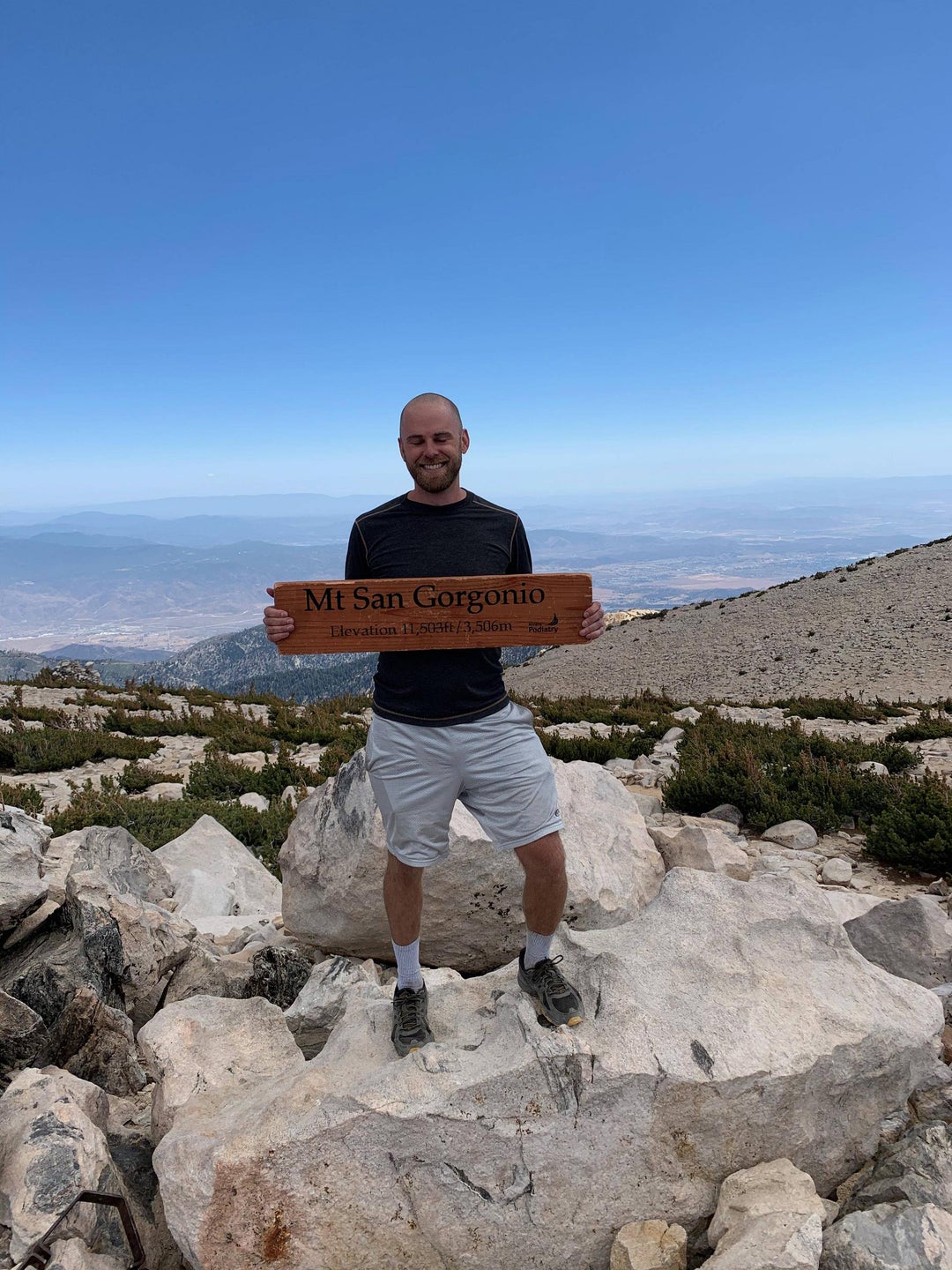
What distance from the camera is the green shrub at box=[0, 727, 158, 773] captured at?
34.4 ft

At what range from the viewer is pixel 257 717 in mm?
15906

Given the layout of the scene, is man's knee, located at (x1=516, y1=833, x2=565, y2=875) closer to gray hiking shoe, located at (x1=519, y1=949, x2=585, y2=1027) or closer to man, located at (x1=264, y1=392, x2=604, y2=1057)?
man, located at (x1=264, y1=392, x2=604, y2=1057)

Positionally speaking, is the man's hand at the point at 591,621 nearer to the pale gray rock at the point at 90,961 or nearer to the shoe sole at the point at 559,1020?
the shoe sole at the point at 559,1020

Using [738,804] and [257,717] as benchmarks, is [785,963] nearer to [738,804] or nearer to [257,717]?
[738,804]

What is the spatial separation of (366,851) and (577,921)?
1.37 meters

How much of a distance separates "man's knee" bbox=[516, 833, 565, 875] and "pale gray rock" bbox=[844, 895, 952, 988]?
224cm

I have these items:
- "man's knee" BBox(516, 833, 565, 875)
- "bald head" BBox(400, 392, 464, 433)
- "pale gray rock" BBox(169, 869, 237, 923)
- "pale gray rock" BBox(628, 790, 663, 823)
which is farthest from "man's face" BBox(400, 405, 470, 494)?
"pale gray rock" BBox(628, 790, 663, 823)

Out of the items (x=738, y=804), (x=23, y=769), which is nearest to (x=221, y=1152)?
(x=738, y=804)

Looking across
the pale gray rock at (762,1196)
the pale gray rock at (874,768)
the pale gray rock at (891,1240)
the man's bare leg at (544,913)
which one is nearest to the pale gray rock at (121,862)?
→ the man's bare leg at (544,913)

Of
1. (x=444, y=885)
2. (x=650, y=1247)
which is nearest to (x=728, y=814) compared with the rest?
(x=444, y=885)

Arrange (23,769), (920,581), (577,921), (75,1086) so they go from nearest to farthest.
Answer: (75,1086) < (577,921) < (23,769) < (920,581)

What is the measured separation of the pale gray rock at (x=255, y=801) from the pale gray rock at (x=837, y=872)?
607 centimetres

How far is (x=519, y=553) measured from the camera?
342 centimetres

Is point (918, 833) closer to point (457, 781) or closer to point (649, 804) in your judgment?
point (649, 804)
